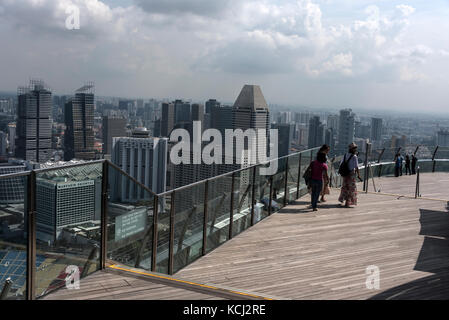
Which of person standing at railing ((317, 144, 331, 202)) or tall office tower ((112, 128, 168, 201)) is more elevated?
person standing at railing ((317, 144, 331, 202))

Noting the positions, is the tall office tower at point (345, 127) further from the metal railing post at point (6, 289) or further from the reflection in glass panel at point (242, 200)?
the metal railing post at point (6, 289)

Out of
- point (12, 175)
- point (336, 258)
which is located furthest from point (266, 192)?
point (12, 175)

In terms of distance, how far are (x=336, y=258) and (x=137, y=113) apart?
4368 inches

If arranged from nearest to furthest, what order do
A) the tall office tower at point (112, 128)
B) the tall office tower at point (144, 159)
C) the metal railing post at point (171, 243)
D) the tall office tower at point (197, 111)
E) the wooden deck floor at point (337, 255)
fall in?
1. the wooden deck floor at point (337, 255)
2. the metal railing post at point (171, 243)
3. the tall office tower at point (144, 159)
4. the tall office tower at point (112, 128)
5. the tall office tower at point (197, 111)

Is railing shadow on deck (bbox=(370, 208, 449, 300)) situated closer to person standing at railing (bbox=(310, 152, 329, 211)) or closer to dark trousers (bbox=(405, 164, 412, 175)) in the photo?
person standing at railing (bbox=(310, 152, 329, 211))

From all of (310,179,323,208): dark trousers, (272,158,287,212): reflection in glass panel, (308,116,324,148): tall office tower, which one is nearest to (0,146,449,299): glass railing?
(272,158,287,212): reflection in glass panel

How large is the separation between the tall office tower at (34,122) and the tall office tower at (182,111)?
26.3m

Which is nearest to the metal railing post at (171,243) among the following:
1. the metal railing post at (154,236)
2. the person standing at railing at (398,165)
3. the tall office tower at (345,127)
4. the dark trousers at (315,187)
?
the metal railing post at (154,236)

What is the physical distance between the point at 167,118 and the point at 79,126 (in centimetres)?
1874

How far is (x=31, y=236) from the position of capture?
143 inches

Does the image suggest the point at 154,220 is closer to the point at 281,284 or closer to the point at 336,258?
the point at 281,284

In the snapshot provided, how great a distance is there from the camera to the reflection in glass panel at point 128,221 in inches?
178

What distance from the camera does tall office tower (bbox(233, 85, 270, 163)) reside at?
227 ft

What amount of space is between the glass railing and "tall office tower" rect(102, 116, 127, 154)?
76164 mm
